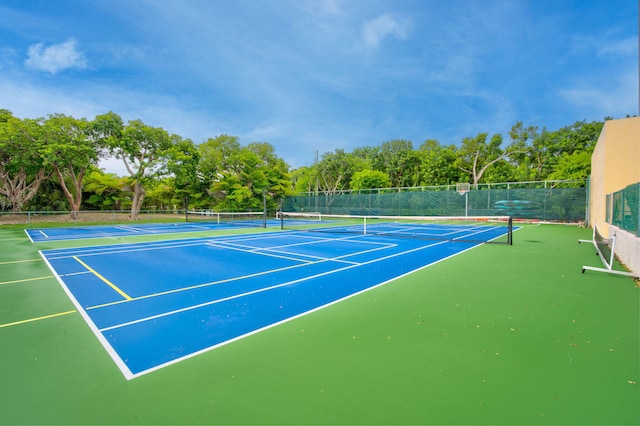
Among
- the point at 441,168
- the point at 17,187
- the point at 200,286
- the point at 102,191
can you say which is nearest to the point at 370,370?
the point at 200,286

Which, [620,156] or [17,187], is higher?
[620,156]

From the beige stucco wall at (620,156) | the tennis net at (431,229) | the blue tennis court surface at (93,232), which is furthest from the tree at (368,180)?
the beige stucco wall at (620,156)

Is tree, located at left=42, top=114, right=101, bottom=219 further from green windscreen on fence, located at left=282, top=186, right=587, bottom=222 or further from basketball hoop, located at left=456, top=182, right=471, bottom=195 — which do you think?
basketball hoop, located at left=456, top=182, right=471, bottom=195

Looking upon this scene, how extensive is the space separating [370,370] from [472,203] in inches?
1010

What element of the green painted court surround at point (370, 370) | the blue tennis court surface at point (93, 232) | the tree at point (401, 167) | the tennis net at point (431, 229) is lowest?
the blue tennis court surface at point (93, 232)

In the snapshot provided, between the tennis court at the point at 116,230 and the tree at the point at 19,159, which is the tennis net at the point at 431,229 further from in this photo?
the tree at the point at 19,159

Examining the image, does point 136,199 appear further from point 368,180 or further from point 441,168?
point 441,168

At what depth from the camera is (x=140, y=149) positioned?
2608cm

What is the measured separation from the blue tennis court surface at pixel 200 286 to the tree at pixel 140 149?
1773 cm

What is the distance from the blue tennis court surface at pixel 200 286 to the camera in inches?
133

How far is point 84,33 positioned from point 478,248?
21547 millimetres

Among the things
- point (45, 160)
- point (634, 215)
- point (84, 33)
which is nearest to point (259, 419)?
point (634, 215)

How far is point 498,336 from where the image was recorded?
3.39m

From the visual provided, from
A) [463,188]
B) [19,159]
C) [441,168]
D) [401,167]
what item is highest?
[401,167]
